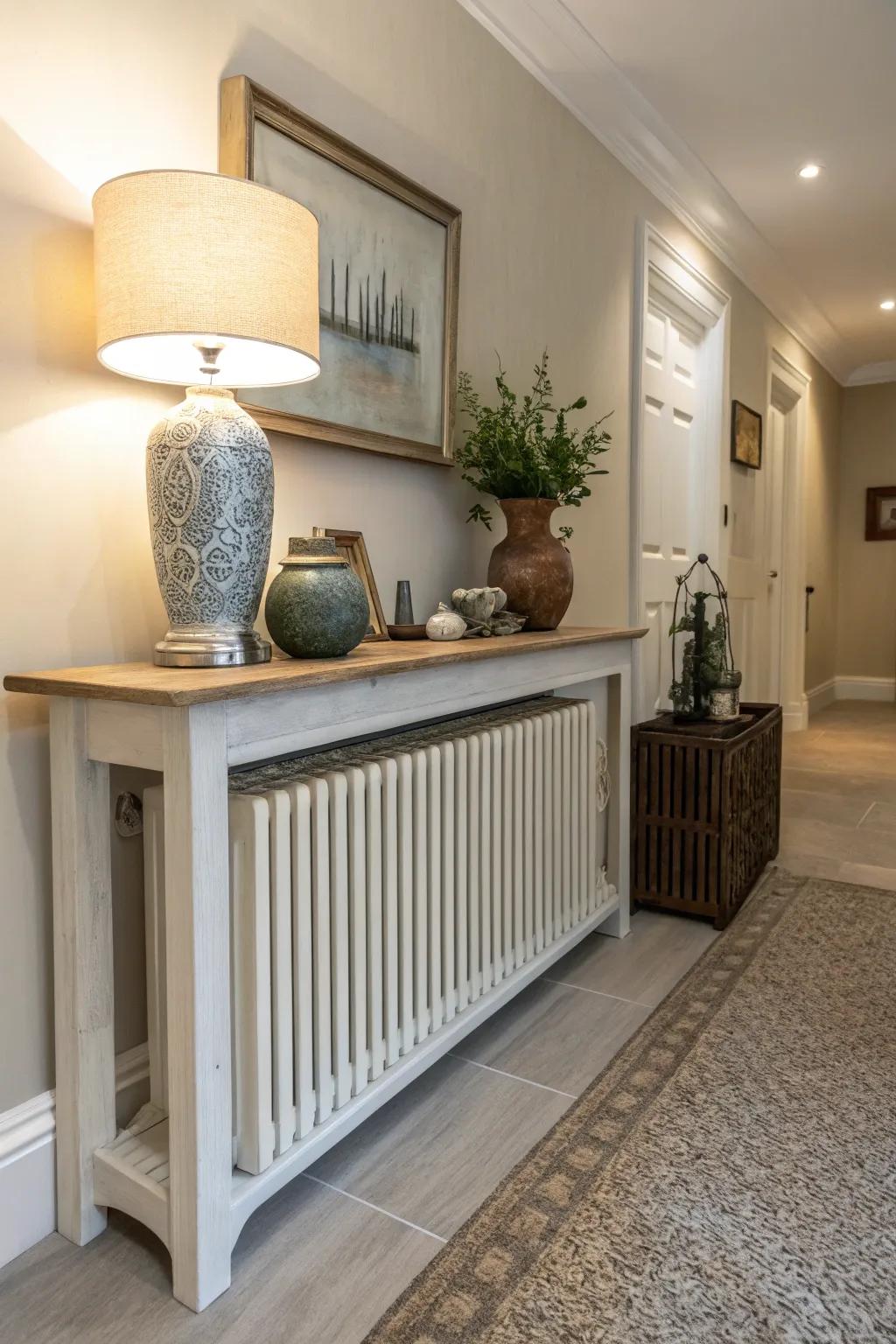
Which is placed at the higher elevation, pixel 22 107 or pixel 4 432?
pixel 22 107

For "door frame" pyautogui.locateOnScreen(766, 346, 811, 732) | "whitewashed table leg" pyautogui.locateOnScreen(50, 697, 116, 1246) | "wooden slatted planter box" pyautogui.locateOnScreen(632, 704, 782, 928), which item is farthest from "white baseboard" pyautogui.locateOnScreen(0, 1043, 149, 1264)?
"door frame" pyautogui.locateOnScreen(766, 346, 811, 732)

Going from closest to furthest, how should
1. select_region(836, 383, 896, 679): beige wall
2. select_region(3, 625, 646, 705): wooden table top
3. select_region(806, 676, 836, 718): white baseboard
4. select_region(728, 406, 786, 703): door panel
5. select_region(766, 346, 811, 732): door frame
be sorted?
select_region(3, 625, 646, 705): wooden table top
select_region(728, 406, 786, 703): door panel
select_region(766, 346, 811, 732): door frame
select_region(806, 676, 836, 718): white baseboard
select_region(836, 383, 896, 679): beige wall

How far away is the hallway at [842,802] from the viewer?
3.05 m

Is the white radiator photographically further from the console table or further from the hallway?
the hallway

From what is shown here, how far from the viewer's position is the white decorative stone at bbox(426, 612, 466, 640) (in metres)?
1.86

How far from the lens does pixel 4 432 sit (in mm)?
1262

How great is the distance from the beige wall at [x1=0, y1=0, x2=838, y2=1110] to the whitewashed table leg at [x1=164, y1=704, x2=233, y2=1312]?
0.99 feet

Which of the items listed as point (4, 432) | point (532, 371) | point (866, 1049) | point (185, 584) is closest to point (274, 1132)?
point (185, 584)

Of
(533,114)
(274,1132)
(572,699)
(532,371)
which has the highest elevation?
(533,114)

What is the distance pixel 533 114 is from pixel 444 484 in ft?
3.75

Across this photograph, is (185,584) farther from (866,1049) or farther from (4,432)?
(866,1049)

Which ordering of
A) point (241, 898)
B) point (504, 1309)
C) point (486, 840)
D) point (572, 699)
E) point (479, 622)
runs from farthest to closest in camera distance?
1. point (572, 699)
2. point (479, 622)
3. point (486, 840)
4. point (241, 898)
5. point (504, 1309)

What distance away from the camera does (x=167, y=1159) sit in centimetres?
131

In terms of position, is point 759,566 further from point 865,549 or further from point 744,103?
point 744,103
